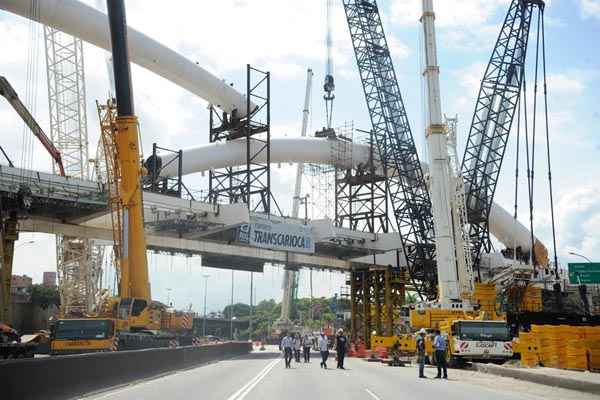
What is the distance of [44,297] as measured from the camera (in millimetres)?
91750

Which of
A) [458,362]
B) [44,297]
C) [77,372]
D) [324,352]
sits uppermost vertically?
[44,297]

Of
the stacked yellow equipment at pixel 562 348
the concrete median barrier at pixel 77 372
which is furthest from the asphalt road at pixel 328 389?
the stacked yellow equipment at pixel 562 348

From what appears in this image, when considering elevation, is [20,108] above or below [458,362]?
above

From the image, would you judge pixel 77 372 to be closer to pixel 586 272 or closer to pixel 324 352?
pixel 324 352

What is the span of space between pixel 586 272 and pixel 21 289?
3217 inches

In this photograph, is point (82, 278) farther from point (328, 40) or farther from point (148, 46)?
point (328, 40)

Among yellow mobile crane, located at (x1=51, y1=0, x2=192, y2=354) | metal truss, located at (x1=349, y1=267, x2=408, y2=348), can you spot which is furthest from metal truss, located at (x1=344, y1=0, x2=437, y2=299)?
yellow mobile crane, located at (x1=51, y1=0, x2=192, y2=354)

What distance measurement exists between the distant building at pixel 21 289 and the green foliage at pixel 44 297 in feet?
2.85

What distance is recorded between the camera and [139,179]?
29.2m

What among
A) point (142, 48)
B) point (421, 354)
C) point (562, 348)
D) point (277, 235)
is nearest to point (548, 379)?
point (421, 354)

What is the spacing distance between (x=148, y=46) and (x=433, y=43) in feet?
62.3

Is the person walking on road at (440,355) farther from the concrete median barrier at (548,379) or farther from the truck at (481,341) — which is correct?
the truck at (481,341)

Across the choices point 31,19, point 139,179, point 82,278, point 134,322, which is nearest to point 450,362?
point 134,322

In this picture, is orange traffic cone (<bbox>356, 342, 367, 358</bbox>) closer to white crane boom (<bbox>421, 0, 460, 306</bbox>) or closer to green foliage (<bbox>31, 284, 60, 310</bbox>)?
white crane boom (<bbox>421, 0, 460, 306</bbox>)
